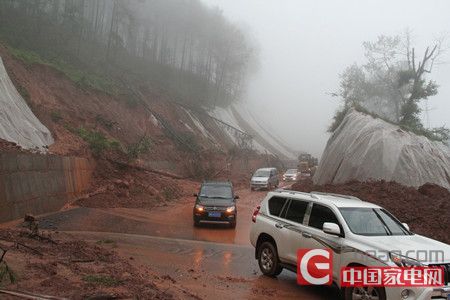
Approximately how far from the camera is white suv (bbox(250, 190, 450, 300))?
6.26m

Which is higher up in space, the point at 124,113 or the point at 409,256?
the point at 124,113

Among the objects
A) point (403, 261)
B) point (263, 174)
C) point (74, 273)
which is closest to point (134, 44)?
point (263, 174)

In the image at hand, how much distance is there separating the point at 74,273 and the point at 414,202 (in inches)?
482

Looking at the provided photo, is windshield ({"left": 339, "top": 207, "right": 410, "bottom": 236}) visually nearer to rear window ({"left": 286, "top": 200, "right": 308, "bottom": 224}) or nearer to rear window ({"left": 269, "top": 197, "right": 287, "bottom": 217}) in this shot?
rear window ({"left": 286, "top": 200, "right": 308, "bottom": 224})

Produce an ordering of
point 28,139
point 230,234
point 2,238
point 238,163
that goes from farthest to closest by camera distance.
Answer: point 238,163 < point 28,139 < point 230,234 < point 2,238

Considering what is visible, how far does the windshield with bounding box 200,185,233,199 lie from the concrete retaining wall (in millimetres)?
6095

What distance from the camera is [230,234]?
601 inches

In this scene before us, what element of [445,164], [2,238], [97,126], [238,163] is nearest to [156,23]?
[238,163]

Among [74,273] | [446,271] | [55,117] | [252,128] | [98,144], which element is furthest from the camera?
[252,128]

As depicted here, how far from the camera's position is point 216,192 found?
17.5 meters

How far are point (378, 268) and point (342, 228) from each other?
1.12 meters

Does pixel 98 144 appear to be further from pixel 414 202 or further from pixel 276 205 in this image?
pixel 414 202

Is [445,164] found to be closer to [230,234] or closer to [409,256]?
[230,234]

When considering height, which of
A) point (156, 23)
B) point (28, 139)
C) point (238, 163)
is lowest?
point (238, 163)
